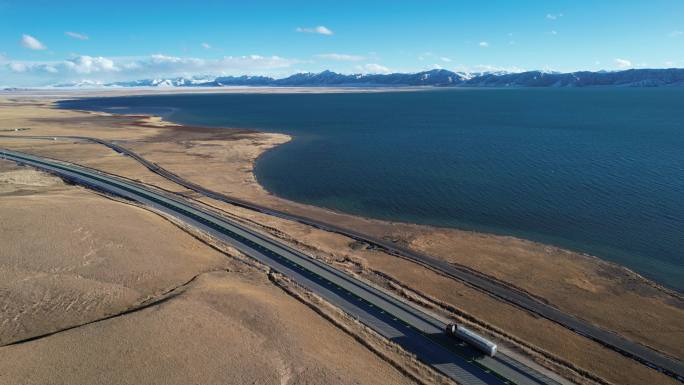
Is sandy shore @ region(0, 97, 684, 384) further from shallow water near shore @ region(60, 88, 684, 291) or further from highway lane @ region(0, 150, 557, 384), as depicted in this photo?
shallow water near shore @ region(60, 88, 684, 291)

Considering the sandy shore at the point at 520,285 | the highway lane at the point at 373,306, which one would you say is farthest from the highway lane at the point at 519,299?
the highway lane at the point at 373,306

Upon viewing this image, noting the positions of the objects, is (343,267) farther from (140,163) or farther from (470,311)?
(140,163)

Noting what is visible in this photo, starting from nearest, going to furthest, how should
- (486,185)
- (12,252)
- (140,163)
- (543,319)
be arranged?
1. (543,319)
2. (12,252)
3. (486,185)
4. (140,163)

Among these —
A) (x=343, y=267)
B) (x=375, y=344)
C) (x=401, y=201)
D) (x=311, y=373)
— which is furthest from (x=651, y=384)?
(x=401, y=201)

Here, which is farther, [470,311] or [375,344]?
[470,311]

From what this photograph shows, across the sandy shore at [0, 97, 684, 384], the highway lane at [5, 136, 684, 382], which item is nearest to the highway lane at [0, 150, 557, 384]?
the sandy shore at [0, 97, 684, 384]

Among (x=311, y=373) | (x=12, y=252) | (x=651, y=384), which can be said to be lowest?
(x=651, y=384)

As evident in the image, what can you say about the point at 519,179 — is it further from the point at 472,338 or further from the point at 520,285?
the point at 472,338

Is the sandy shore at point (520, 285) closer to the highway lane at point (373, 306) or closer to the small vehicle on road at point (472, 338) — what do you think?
the highway lane at point (373, 306)
